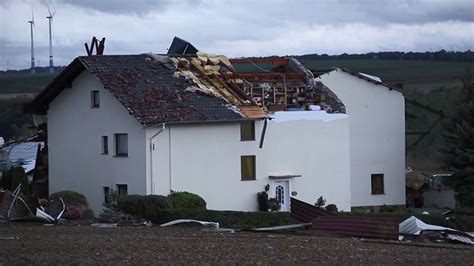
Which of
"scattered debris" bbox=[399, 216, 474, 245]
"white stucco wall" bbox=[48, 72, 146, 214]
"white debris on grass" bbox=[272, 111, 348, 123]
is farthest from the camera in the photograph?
"white debris on grass" bbox=[272, 111, 348, 123]

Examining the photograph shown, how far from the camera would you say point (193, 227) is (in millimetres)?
30172

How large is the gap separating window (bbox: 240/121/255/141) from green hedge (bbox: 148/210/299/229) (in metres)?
13.1

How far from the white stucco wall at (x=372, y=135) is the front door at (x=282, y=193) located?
792cm

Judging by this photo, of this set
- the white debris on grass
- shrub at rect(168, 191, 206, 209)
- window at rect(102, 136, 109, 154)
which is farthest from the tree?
window at rect(102, 136, 109, 154)

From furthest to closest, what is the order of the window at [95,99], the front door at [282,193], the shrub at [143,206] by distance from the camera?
1. the front door at [282,193]
2. the window at [95,99]
3. the shrub at [143,206]

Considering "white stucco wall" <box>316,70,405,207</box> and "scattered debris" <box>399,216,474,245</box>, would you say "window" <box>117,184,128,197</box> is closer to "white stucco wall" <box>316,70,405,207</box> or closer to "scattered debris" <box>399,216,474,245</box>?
"white stucco wall" <box>316,70,405,207</box>

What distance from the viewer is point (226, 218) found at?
1346 inches

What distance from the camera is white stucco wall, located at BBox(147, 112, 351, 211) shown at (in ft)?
151

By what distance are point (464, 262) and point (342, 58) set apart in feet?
334

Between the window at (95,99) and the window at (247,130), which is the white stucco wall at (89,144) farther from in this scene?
the window at (247,130)

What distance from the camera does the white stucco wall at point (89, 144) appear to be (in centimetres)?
4625

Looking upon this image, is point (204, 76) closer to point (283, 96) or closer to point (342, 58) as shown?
point (283, 96)

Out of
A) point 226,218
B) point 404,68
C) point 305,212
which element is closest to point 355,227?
point 305,212

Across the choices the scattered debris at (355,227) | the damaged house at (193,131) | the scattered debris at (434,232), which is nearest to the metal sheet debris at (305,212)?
the scattered debris at (355,227)
